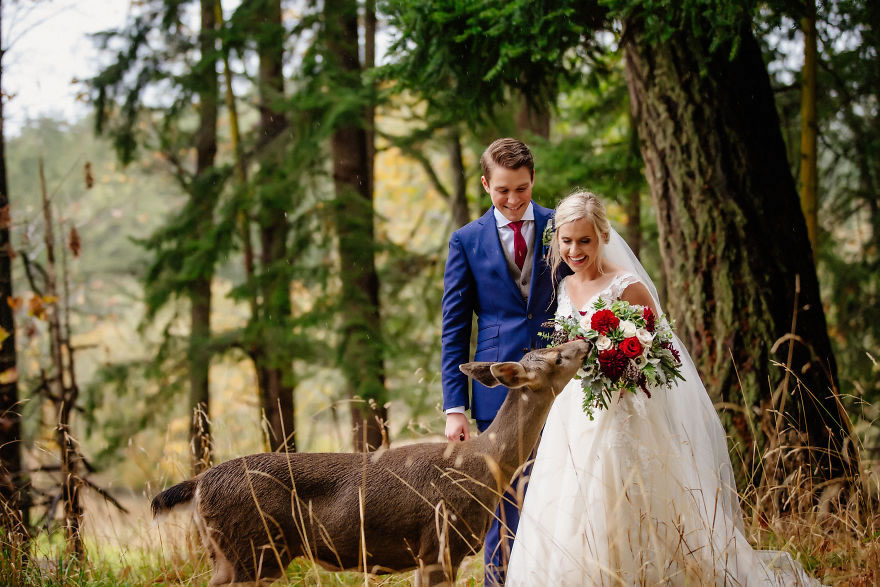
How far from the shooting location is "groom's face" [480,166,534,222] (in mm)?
3707

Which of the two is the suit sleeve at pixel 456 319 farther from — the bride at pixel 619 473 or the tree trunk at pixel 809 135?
the tree trunk at pixel 809 135

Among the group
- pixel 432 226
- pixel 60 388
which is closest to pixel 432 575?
pixel 60 388

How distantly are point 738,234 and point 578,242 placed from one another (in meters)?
2.07

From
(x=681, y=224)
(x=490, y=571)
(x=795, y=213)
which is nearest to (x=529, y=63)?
(x=681, y=224)

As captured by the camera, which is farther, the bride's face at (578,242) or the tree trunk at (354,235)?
the tree trunk at (354,235)

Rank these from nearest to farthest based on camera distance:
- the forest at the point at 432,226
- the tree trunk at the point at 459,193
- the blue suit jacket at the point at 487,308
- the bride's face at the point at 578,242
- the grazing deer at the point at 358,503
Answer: the grazing deer at the point at 358,503 < the bride's face at the point at 578,242 < the blue suit jacket at the point at 487,308 < the forest at the point at 432,226 < the tree trunk at the point at 459,193

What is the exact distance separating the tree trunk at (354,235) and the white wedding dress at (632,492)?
554 centimetres

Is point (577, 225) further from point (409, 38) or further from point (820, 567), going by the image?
point (409, 38)

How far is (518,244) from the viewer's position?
3.95 m

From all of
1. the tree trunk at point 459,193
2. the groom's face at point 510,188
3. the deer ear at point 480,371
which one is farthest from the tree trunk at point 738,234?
the tree trunk at point 459,193

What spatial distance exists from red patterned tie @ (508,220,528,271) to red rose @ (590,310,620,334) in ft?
1.88

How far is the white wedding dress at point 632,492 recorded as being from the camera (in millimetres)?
3496

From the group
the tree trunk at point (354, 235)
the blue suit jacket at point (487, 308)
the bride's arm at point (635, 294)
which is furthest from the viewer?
the tree trunk at point (354, 235)

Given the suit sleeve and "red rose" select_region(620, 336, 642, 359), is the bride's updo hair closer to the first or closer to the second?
the suit sleeve
